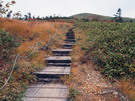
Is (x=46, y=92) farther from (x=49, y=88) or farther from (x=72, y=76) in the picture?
(x=72, y=76)

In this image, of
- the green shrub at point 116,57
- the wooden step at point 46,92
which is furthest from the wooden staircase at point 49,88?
the green shrub at point 116,57

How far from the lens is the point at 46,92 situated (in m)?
3.42

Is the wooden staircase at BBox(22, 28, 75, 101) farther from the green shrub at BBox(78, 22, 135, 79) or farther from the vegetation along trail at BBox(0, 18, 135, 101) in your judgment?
the green shrub at BBox(78, 22, 135, 79)

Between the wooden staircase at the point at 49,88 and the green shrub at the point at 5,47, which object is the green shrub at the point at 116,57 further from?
the green shrub at the point at 5,47

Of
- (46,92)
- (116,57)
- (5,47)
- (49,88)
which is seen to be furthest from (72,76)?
(5,47)

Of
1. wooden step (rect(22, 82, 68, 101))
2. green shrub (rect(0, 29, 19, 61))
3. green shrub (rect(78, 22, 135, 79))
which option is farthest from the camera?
green shrub (rect(78, 22, 135, 79))

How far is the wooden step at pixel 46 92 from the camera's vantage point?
123 inches

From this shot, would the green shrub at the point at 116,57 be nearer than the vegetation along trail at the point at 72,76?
No

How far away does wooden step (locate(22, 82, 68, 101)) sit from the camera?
3.12 meters

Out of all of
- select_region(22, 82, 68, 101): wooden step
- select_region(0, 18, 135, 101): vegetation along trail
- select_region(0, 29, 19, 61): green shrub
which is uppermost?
select_region(0, 29, 19, 61): green shrub

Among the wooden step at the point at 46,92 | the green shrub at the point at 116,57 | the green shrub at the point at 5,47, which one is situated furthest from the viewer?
the green shrub at the point at 116,57

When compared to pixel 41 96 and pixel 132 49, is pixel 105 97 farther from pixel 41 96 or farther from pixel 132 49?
pixel 132 49

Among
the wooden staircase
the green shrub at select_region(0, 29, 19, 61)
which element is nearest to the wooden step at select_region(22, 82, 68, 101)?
the wooden staircase

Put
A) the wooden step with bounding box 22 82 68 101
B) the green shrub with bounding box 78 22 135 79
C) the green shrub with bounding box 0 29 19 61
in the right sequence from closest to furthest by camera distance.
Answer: the wooden step with bounding box 22 82 68 101
the green shrub with bounding box 0 29 19 61
the green shrub with bounding box 78 22 135 79
